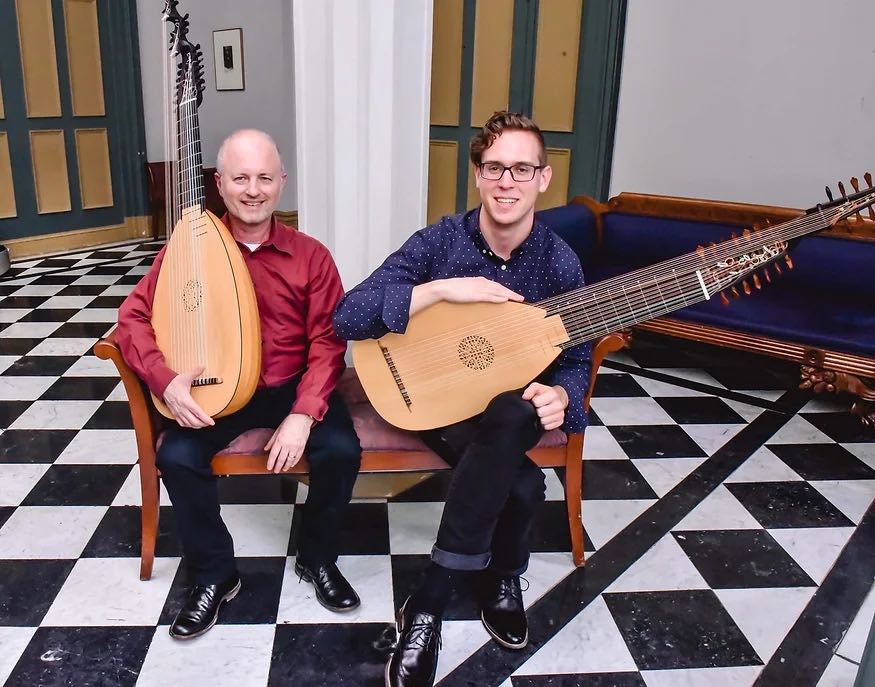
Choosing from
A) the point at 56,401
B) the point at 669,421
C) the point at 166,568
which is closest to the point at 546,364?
the point at 166,568

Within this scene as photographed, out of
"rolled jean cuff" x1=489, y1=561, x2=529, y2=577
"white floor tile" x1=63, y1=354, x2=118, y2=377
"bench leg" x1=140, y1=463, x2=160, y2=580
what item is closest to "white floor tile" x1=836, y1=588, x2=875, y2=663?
"rolled jean cuff" x1=489, y1=561, x2=529, y2=577

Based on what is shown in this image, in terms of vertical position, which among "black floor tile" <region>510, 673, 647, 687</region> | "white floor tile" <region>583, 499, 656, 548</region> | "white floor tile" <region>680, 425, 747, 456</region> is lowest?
"black floor tile" <region>510, 673, 647, 687</region>

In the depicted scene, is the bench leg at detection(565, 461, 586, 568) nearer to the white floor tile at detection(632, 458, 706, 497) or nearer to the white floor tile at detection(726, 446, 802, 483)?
the white floor tile at detection(632, 458, 706, 497)

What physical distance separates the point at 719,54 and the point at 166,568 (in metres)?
3.70

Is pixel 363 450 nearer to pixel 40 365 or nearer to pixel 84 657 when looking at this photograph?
pixel 84 657

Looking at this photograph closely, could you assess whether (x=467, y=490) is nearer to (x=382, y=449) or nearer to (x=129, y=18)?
(x=382, y=449)

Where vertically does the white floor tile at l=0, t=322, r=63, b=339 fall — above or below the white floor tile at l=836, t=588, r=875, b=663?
above

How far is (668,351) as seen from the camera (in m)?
3.84

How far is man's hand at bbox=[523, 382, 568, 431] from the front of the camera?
1.64 metres

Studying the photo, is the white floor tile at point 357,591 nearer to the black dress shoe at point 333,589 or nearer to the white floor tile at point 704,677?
the black dress shoe at point 333,589

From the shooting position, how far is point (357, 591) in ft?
6.31

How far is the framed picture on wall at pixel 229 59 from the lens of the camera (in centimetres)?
594

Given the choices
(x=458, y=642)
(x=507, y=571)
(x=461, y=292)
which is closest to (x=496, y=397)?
(x=461, y=292)

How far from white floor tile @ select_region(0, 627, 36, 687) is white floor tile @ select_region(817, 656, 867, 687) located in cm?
170
